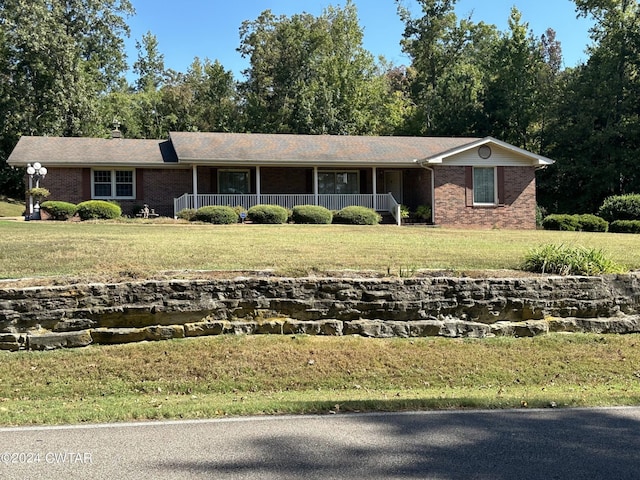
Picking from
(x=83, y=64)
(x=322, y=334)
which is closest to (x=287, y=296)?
(x=322, y=334)

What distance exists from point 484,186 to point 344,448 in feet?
71.1

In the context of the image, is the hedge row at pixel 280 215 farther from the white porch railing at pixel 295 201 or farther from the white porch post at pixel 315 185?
the white porch post at pixel 315 185

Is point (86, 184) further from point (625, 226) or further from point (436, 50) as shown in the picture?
point (436, 50)

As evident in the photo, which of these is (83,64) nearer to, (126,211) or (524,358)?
(126,211)

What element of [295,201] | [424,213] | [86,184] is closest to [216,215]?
[295,201]

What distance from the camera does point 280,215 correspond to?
21953 mm

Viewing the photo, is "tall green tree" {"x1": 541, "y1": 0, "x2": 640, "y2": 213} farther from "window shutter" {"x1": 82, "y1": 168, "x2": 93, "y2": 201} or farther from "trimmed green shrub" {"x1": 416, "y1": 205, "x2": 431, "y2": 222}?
"window shutter" {"x1": 82, "y1": 168, "x2": 93, "y2": 201}

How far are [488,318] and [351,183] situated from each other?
19.3 metres

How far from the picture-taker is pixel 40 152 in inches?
963

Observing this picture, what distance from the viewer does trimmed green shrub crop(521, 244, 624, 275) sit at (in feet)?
30.9

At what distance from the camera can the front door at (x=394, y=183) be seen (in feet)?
91.4

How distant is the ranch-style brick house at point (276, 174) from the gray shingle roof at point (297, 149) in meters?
0.05

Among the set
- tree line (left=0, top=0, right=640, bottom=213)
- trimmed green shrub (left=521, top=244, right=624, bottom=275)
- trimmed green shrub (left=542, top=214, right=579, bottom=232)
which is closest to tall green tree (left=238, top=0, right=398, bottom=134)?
tree line (left=0, top=0, right=640, bottom=213)

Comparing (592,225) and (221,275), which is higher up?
(592,225)
